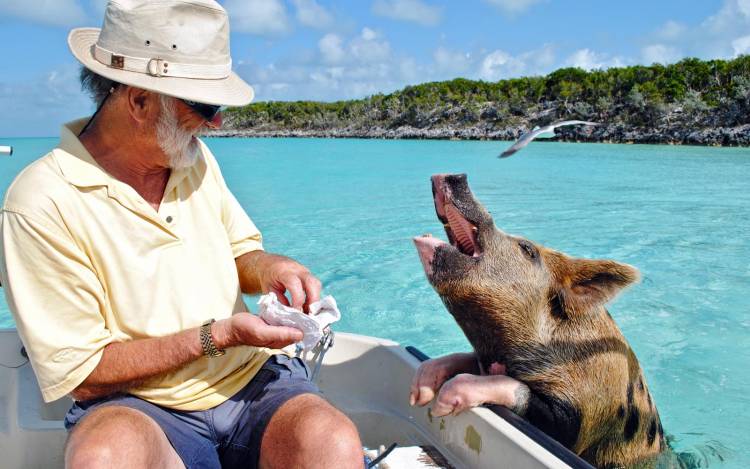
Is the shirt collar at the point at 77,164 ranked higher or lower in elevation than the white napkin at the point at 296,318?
higher

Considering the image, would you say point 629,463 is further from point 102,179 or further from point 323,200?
point 323,200

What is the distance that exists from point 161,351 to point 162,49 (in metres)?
1.01

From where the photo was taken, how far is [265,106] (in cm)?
11044

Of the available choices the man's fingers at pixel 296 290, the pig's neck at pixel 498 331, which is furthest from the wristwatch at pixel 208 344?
the pig's neck at pixel 498 331

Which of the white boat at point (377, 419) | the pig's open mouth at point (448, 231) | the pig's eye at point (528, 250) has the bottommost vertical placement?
the white boat at point (377, 419)

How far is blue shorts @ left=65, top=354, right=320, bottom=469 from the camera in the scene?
2.23 meters

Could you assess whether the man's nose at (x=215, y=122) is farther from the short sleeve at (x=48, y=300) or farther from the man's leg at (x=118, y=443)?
the man's leg at (x=118, y=443)

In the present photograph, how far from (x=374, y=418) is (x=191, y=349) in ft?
4.50

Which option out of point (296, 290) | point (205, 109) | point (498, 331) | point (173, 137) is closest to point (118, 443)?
point (296, 290)

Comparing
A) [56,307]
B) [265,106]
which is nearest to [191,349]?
[56,307]

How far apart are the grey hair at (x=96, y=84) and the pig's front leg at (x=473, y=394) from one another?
170 cm

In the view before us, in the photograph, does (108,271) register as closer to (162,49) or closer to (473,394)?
(162,49)

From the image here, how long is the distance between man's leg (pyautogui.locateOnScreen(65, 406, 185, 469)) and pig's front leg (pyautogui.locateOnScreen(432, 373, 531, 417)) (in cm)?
105

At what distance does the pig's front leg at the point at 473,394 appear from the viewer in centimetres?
264
